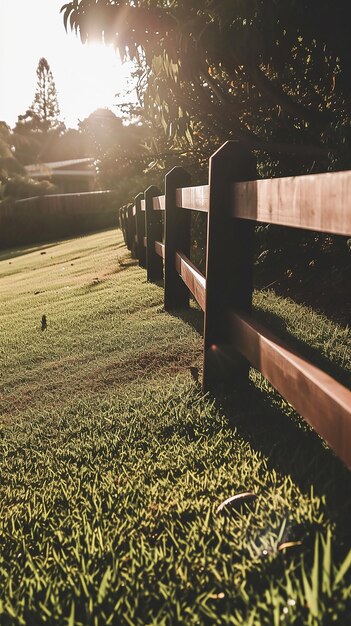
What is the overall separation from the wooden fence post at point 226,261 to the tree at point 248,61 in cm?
57

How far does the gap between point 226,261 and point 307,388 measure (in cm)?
99

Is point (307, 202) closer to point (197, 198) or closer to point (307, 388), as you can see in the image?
point (307, 388)

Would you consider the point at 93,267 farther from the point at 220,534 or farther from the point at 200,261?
the point at 220,534

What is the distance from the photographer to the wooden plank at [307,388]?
117 cm

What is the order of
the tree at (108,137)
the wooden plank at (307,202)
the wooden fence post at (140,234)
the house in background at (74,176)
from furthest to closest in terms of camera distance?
1. the house in background at (74,176)
2. the tree at (108,137)
3. the wooden fence post at (140,234)
4. the wooden plank at (307,202)

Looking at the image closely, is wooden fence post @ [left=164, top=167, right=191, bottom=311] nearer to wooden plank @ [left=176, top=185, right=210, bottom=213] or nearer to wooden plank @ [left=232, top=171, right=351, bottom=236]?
wooden plank @ [left=176, top=185, right=210, bottom=213]

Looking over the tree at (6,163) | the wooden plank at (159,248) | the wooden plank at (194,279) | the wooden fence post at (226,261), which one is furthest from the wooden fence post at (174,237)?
the tree at (6,163)

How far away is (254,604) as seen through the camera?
1.09 m

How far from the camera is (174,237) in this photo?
4410 millimetres

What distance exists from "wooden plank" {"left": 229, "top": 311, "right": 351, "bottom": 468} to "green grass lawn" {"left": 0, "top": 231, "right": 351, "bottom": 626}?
257 mm

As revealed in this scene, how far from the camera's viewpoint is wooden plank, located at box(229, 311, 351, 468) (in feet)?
3.85

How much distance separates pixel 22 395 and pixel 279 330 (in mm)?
1828

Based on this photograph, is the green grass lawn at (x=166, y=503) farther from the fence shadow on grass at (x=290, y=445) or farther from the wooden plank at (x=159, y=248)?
the wooden plank at (x=159, y=248)

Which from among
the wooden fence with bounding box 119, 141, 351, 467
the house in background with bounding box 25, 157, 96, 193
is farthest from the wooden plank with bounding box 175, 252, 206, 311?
the house in background with bounding box 25, 157, 96, 193
